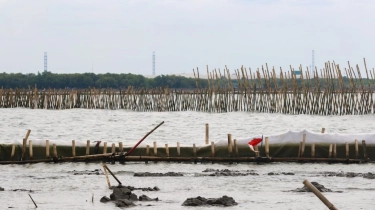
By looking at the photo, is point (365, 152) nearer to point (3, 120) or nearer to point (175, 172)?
point (175, 172)

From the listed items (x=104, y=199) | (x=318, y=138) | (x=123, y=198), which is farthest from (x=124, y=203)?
(x=318, y=138)

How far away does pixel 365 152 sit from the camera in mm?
23125

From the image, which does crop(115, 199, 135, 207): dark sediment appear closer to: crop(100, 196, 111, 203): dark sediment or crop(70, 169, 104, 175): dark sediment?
crop(100, 196, 111, 203): dark sediment

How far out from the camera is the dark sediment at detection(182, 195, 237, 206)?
56.1 feet

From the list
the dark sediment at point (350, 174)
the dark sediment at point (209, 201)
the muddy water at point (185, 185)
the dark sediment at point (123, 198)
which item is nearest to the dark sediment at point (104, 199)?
the dark sediment at point (123, 198)

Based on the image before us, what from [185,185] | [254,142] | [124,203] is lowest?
[185,185]

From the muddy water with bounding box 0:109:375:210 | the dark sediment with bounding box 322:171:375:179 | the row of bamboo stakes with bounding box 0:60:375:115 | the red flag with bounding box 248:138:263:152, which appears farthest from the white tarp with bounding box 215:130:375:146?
the row of bamboo stakes with bounding box 0:60:375:115

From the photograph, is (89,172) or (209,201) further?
(89,172)

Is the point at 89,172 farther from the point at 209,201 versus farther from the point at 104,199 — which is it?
the point at 209,201

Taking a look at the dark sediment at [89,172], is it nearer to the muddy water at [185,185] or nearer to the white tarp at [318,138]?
the muddy water at [185,185]

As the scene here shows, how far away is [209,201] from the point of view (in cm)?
1730

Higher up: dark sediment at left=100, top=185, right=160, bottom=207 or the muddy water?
dark sediment at left=100, top=185, right=160, bottom=207

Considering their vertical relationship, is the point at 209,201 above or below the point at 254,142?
below

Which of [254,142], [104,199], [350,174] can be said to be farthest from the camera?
[254,142]
